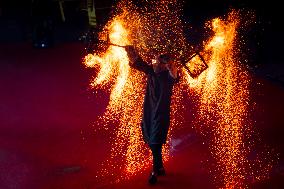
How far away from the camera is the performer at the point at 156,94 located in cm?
615

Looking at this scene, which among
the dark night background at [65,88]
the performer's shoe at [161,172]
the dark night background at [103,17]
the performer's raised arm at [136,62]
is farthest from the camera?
the dark night background at [103,17]

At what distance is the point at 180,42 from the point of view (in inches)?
583

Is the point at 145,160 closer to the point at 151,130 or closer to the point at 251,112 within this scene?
the point at 151,130

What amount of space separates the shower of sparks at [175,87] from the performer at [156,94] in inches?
36.1

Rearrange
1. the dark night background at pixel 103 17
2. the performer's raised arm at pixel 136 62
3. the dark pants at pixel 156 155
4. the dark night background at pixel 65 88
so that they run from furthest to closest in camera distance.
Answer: the dark night background at pixel 103 17
the dark night background at pixel 65 88
the dark pants at pixel 156 155
the performer's raised arm at pixel 136 62

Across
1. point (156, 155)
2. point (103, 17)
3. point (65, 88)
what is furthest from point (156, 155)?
point (103, 17)

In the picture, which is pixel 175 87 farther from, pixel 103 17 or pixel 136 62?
pixel 103 17

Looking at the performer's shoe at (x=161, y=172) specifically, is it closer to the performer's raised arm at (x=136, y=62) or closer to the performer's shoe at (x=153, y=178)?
the performer's shoe at (x=153, y=178)

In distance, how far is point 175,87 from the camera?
11.0 m

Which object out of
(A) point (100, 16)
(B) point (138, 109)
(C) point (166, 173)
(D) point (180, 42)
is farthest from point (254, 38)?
(C) point (166, 173)

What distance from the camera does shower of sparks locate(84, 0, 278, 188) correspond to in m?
7.30

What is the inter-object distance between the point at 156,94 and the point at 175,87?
16.0ft

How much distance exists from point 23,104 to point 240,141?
5.11m

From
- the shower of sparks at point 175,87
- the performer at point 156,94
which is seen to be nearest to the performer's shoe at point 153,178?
the performer at point 156,94
